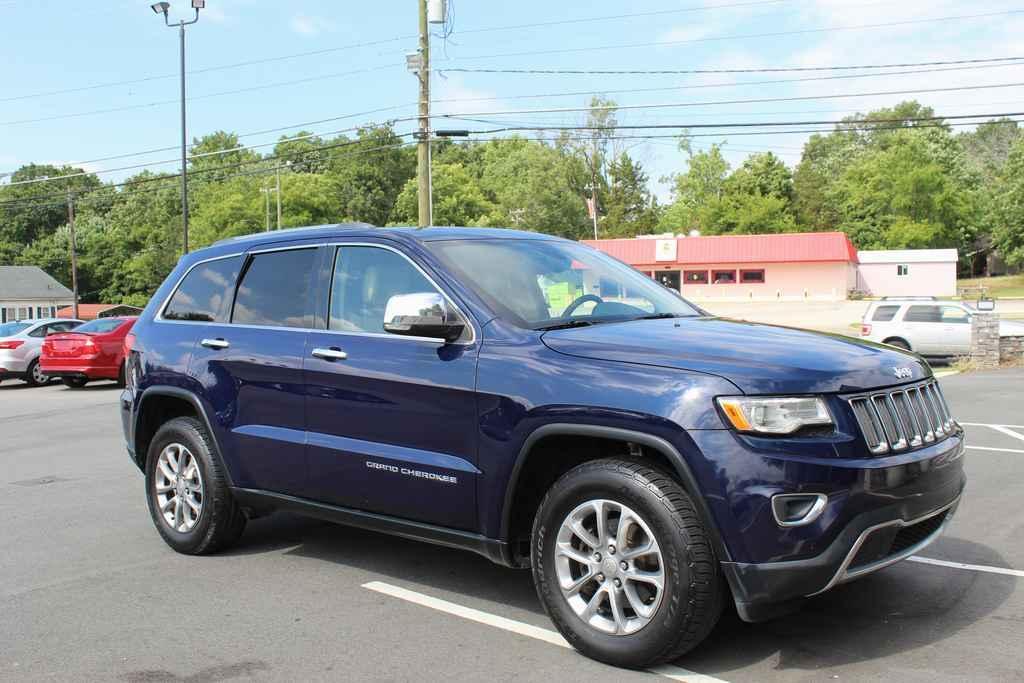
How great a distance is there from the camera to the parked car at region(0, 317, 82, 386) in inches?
881

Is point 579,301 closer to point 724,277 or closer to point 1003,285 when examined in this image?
point 724,277

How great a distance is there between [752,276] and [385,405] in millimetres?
70612

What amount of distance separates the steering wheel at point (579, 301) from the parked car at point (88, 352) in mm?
17182

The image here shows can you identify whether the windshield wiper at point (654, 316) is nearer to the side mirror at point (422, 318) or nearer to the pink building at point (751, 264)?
the side mirror at point (422, 318)

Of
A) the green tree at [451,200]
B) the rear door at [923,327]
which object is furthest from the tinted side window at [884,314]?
the green tree at [451,200]

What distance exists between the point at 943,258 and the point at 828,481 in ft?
261

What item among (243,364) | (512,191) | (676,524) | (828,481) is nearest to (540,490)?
(676,524)

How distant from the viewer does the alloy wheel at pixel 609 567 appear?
3984 mm

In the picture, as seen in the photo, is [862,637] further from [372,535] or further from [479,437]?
[372,535]

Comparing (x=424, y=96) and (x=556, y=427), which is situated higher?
(x=424, y=96)

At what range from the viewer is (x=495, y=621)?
186 inches

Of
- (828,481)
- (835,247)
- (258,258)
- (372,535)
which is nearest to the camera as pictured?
(828,481)

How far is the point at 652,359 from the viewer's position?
4.02 metres

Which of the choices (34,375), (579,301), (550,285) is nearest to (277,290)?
(550,285)
